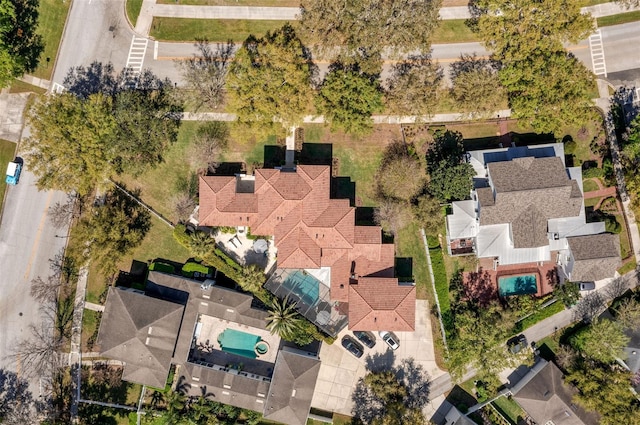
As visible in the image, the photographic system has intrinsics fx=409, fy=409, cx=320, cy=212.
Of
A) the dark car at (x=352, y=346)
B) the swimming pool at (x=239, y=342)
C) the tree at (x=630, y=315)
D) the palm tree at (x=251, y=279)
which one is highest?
the tree at (x=630, y=315)

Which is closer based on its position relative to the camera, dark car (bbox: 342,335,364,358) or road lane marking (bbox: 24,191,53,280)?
dark car (bbox: 342,335,364,358)

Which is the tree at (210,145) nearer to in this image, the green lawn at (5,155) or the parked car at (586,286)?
the green lawn at (5,155)

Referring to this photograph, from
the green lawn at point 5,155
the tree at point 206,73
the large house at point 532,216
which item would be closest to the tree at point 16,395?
the green lawn at point 5,155

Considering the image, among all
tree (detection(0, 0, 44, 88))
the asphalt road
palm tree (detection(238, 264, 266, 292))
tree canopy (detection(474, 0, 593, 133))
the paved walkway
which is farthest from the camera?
the asphalt road

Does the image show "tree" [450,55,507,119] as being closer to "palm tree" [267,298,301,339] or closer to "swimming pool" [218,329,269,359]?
"palm tree" [267,298,301,339]

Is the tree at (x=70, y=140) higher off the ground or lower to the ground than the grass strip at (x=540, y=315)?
higher

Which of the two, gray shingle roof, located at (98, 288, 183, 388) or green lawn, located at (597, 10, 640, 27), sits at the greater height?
green lawn, located at (597, 10, 640, 27)

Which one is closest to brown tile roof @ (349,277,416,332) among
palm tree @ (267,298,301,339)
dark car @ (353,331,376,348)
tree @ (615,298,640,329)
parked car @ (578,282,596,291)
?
dark car @ (353,331,376,348)
